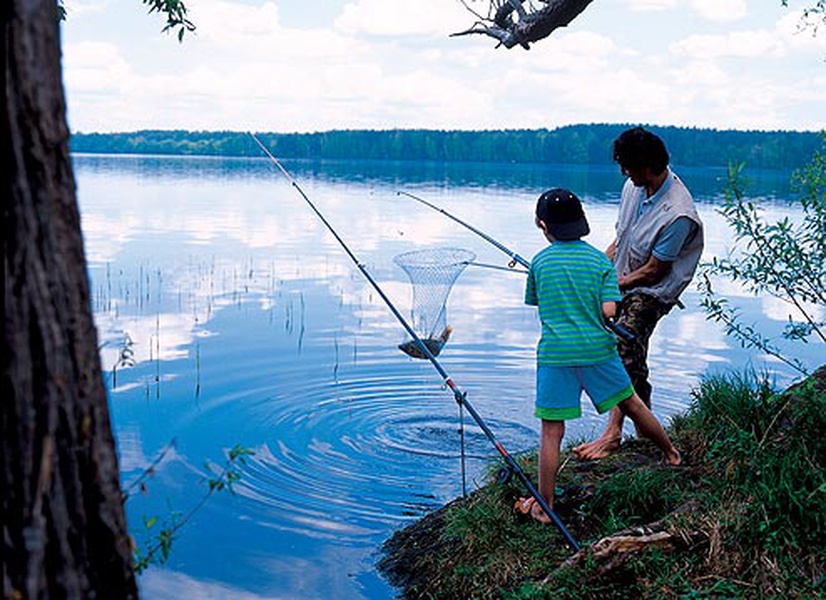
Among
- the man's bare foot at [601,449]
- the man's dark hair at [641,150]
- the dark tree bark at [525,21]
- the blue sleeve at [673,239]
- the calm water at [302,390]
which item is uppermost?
the dark tree bark at [525,21]

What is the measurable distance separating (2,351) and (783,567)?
2.98 m

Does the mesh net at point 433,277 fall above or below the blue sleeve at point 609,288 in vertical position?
below

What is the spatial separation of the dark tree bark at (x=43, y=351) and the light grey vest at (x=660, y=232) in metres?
3.72

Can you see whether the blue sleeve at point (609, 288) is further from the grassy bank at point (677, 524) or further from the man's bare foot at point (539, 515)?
the man's bare foot at point (539, 515)

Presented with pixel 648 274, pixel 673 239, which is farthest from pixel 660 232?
pixel 648 274

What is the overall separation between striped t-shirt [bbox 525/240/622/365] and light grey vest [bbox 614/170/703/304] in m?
0.75

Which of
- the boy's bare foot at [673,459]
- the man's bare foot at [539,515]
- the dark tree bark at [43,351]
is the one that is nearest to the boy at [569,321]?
the man's bare foot at [539,515]

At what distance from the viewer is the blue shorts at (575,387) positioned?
4.54m

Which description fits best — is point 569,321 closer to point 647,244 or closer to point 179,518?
point 647,244

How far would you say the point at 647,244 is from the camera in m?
5.21

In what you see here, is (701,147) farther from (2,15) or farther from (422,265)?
(2,15)

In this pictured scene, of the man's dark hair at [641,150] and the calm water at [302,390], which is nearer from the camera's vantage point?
the man's dark hair at [641,150]

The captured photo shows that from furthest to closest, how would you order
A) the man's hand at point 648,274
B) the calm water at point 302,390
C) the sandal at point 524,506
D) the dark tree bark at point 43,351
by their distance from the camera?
the calm water at point 302,390, the man's hand at point 648,274, the sandal at point 524,506, the dark tree bark at point 43,351

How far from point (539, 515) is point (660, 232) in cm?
160
